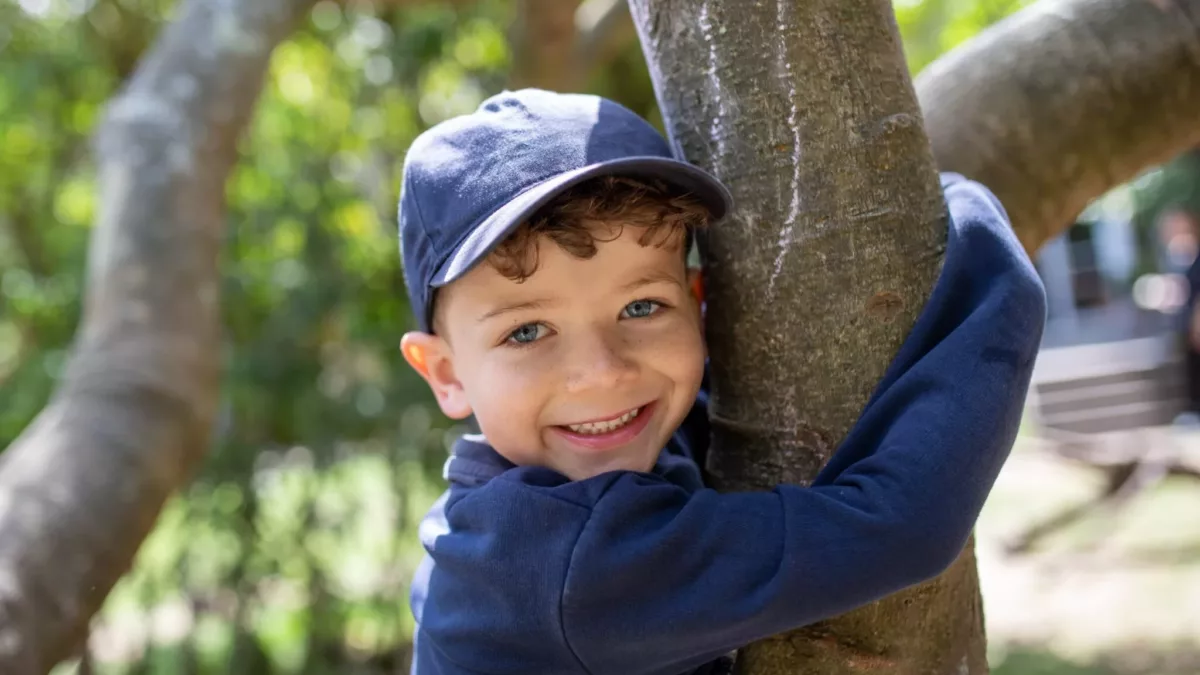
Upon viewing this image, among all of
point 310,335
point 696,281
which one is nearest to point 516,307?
point 696,281

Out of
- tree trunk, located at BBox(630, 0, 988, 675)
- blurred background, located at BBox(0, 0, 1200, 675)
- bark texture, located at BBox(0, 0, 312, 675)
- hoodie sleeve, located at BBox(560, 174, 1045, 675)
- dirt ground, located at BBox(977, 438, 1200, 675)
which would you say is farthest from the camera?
dirt ground, located at BBox(977, 438, 1200, 675)

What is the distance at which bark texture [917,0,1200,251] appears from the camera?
186cm

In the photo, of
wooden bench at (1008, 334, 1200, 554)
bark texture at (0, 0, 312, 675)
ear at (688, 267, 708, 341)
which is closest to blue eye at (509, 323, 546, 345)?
ear at (688, 267, 708, 341)

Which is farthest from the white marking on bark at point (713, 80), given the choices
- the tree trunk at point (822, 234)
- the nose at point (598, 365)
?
the nose at point (598, 365)

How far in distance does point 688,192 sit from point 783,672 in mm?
592

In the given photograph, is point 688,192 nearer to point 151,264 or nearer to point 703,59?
point 703,59

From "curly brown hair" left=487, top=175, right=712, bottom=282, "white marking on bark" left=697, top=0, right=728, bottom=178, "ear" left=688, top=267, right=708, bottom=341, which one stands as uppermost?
"white marking on bark" left=697, top=0, right=728, bottom=178

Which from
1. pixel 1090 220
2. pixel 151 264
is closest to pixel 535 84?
pixel 151 264

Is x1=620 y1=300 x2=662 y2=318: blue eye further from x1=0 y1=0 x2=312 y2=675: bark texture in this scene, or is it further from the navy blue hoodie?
x1=0 y1=0 x2=312 y2=675: bark texture

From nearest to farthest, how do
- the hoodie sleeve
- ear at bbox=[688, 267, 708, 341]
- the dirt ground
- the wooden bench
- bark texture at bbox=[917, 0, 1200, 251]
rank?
1. the hoodie sleeve
2. ear at bbox=[688, 267, 708, 341]
3. bark texture at bbox=[917, 0, 1200, 251]
4. the dirt ground
5. the wooden bench

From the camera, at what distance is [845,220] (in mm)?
1371

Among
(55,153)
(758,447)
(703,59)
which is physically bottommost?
(55,153)

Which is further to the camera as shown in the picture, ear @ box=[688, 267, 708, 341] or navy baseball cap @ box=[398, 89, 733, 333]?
ear @ box=[688, 267, 708, 341]

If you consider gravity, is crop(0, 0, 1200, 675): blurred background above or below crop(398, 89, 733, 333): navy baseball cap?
below
